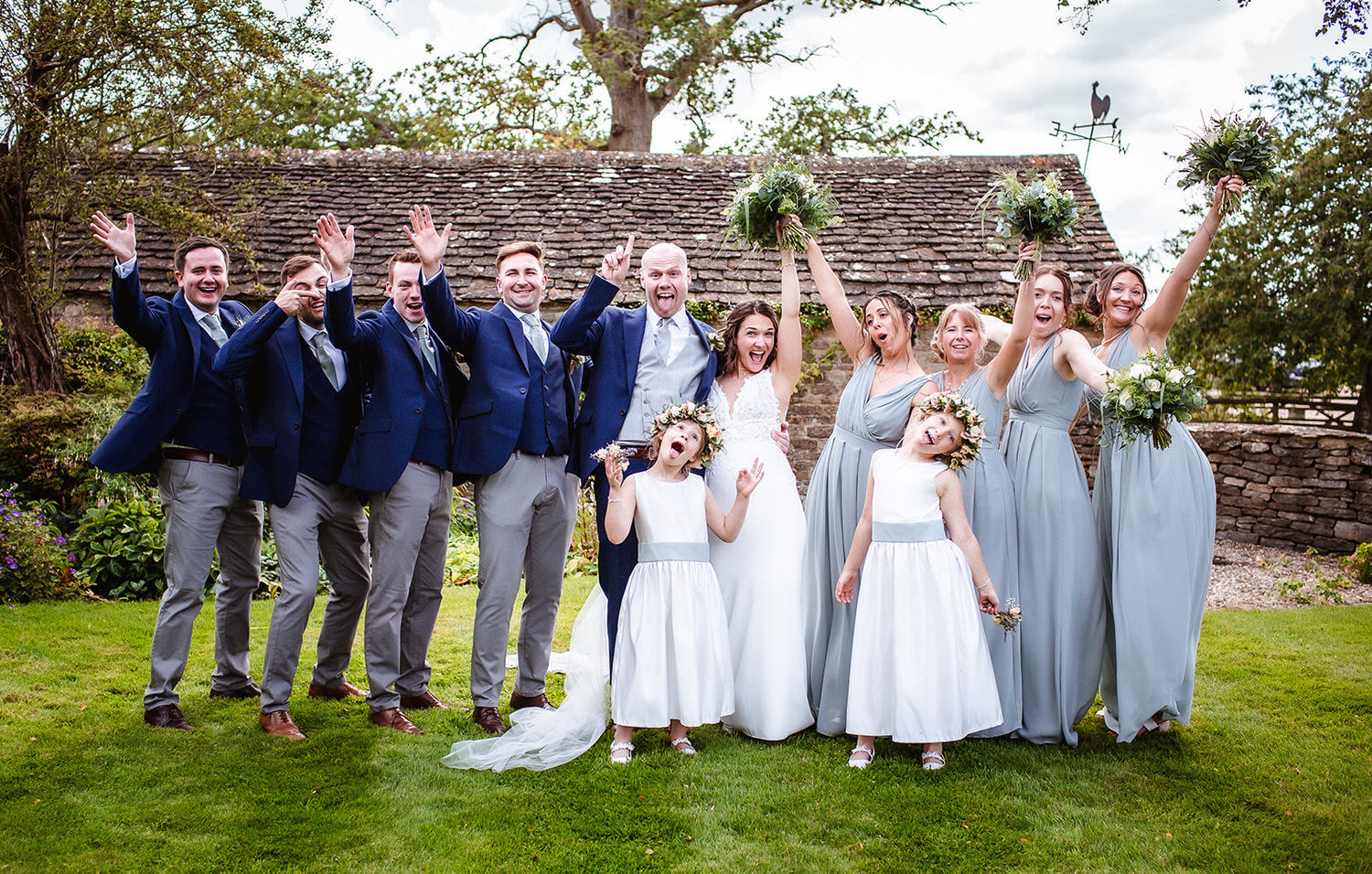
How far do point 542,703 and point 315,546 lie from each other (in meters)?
1.43

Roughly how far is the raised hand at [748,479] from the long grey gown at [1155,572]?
5.84 ft

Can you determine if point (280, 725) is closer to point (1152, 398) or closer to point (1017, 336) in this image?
point (1017, 336)

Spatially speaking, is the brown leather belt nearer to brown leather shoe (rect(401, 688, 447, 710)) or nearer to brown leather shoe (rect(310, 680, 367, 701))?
brown leather shoe (rect(310, 680, 367, 701))

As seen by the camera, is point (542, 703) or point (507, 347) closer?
point (507, 347)

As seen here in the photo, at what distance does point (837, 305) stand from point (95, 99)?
7.63 meters

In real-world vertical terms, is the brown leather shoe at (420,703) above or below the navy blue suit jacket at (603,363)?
below

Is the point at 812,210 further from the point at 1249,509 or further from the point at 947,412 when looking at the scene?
the point at 1249,509

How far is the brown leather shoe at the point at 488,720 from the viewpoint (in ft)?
15.5

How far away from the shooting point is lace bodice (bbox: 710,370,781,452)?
192 inches

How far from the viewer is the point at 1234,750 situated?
15.1 feet

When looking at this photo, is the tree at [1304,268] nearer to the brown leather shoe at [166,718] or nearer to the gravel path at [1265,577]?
the gravel path at [1265,577]

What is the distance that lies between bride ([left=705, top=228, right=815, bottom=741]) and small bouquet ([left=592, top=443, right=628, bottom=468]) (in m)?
0.56

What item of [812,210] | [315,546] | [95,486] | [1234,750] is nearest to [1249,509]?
[1234,750]

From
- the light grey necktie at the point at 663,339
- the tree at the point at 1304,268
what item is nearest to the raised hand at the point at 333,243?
the light grey necktie at the point at 663,339
